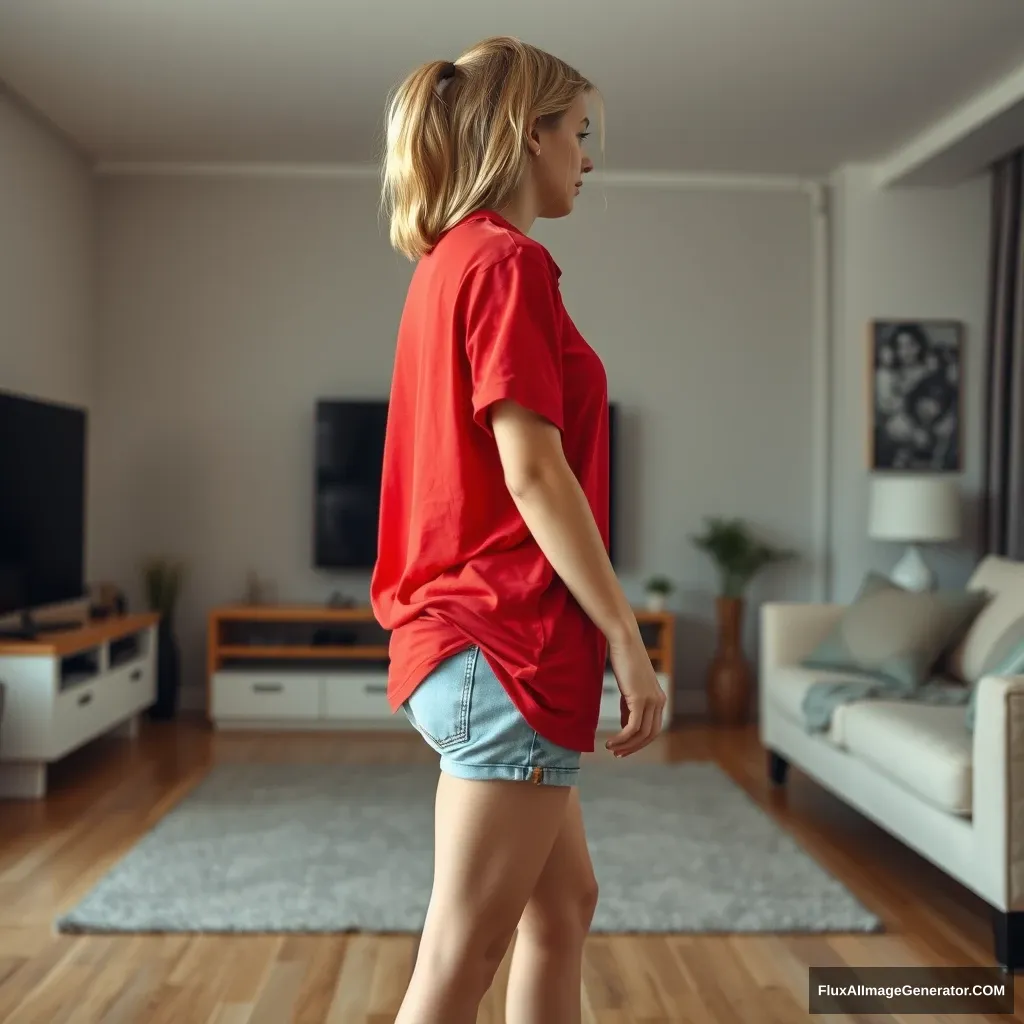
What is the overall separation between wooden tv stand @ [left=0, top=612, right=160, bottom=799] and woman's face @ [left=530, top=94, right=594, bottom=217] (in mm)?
3329

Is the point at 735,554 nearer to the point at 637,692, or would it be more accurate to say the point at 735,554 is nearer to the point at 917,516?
the point at 917,516

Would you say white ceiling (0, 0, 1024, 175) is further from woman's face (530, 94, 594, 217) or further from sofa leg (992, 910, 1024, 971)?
woman's face (530, 94, 594, 217)

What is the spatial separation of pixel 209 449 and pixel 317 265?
3.37 feet

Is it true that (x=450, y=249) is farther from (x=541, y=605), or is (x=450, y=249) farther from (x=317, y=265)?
(x=317, y=265)

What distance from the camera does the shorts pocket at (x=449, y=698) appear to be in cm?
102

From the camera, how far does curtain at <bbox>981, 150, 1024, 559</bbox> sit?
5137mm

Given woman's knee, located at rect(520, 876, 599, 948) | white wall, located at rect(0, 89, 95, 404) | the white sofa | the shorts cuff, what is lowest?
the white sofa

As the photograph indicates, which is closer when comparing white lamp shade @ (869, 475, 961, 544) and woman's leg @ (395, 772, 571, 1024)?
woman's leg @ (395, 772, 571, 1024)

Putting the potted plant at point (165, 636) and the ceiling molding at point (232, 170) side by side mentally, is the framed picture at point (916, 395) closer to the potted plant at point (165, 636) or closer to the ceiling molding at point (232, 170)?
the ceiling molding at point (232, 170)

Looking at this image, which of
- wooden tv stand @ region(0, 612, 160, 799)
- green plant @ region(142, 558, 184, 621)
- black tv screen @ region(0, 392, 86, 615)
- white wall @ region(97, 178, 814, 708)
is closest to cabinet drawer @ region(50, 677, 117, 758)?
wooden tv stand @ region(0, 612, 160, 799)

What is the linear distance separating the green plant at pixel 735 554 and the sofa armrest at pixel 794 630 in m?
1.18

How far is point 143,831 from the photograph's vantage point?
3598 millimetres

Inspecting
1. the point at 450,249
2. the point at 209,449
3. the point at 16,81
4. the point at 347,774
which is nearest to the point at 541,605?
the point at 450,249

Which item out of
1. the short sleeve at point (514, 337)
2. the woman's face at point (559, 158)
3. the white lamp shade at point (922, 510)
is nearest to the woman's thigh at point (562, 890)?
the short sleeve at point (514, 337)
